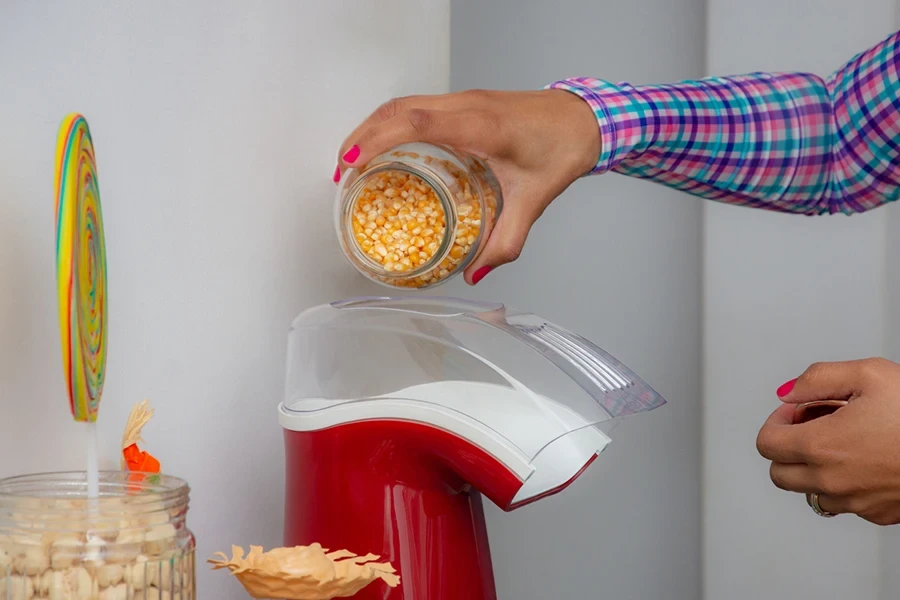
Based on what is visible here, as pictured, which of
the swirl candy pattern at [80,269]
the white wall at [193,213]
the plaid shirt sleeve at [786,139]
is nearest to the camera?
the swirl candy pattern at [80,269]

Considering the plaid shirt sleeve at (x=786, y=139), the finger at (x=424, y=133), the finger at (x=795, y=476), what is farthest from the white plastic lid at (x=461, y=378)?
the plaid shirt sleeve at (x=786, y=139)

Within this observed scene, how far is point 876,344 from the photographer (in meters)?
1.21

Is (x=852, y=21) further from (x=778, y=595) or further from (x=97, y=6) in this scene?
(x=97, y=6)

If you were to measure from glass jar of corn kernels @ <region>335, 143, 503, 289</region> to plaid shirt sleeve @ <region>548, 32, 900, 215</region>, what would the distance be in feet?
0.98

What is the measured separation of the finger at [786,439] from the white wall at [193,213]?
0.39 meters

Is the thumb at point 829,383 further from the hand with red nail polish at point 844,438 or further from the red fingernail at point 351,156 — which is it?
the red fingernail at point 351,156

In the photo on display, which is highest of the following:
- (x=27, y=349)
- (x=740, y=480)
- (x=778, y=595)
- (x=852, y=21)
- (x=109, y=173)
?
(x=852, y=21)

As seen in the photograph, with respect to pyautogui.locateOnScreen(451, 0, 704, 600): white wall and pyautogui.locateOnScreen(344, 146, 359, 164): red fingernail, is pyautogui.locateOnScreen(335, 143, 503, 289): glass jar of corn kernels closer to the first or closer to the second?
pyautogui.locateOnScreen(344, 146, 359, 164): red fingernail

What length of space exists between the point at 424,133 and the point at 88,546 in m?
0.35

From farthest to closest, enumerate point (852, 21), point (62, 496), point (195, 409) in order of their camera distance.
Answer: point (852, 21)
point (195, 409)
point (62, 496)

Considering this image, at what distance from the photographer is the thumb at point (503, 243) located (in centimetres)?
63

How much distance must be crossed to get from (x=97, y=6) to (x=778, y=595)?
1.19 m

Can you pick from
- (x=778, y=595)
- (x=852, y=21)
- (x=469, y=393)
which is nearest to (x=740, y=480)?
(x=778, y=595)

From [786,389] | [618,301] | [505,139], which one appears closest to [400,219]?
[505,139]
